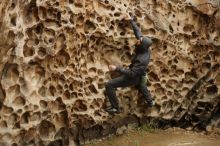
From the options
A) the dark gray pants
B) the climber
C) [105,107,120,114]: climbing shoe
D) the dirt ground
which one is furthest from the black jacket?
the dirt ground

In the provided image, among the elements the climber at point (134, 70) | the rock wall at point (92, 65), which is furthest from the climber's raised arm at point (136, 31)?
the rock wall at point (92, 65)

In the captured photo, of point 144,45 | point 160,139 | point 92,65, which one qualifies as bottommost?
point 160,139

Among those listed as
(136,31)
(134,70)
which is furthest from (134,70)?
Answer: (136,31)

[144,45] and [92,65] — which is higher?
[144,45]

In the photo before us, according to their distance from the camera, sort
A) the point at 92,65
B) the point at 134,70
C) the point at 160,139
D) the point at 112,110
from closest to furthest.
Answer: the point at 134,70 < the point at 112,110 < the point at 92,65 < the point at 160,139

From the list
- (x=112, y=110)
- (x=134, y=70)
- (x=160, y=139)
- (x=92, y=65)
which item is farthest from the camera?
(x=160, y=139)

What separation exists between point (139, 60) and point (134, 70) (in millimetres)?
189

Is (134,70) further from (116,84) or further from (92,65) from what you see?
(92,65)

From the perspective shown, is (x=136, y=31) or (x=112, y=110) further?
(x=112, y=110)

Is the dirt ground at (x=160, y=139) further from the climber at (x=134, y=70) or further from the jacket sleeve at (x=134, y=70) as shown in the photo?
the jacket sleeve at (x=134, y=70)

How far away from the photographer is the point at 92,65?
9742 millimetres

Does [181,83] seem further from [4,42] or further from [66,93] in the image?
[4,42]

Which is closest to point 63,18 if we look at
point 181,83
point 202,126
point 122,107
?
point 122,107

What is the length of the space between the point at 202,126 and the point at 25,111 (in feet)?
13.0
